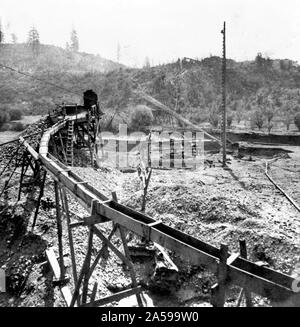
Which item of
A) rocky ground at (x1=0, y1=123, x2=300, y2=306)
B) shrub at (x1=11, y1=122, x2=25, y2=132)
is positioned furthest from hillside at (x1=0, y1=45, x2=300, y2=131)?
rocky ground at (x1=0, y1=123, x2=300, y2=306)

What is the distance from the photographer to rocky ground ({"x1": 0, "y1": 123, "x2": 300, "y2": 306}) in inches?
283

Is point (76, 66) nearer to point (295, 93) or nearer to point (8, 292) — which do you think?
point (295, 93)

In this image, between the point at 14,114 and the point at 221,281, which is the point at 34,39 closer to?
the point at 14,114

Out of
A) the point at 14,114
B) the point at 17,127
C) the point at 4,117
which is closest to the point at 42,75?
the point at 14,114

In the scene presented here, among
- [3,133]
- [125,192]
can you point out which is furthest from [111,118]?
[125,192]

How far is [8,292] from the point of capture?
701 centimetres

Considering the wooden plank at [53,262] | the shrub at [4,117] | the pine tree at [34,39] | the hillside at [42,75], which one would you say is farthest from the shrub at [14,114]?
the pine tree at [34,39]

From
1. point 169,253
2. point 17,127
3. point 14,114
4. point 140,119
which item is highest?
point 14,114

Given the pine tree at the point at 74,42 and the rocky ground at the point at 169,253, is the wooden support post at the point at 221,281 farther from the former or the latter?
the pine tree at the point at 74,42

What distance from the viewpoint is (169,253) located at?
8703 millimetres

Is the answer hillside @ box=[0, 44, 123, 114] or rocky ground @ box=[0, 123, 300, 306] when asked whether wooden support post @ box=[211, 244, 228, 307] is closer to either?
rocky ground @ box=[0, 123, 300, 306]

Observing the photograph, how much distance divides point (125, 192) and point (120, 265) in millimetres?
5352

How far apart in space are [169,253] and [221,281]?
18.7 ft

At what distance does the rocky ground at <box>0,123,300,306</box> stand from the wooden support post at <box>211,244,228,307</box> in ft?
13.3
